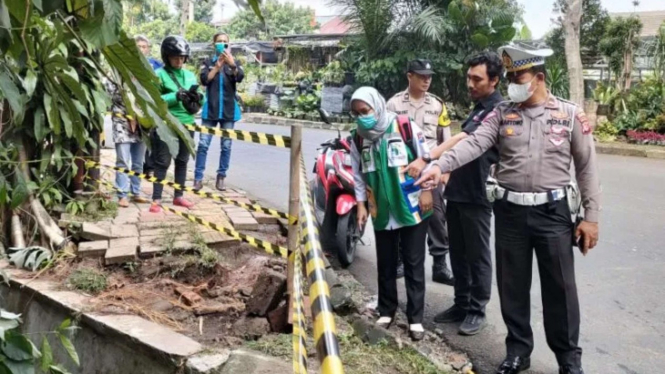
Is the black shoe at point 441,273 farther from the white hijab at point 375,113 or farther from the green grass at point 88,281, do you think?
the green grass at point 88,281

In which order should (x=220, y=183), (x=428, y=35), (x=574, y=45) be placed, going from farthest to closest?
1. (x=428, y=35)
2. (x=574, y=45)
3. (x=220, y=183)

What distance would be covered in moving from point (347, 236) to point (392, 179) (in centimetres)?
170

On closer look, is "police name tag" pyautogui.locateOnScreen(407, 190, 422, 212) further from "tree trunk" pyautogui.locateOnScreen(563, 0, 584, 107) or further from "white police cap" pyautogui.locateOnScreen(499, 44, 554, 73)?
"tree trunk" pyautogui.locateOnScreen(563, 0, 584, 107)

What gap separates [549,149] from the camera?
3486 millimetres

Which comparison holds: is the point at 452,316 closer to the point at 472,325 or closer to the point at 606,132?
the point at 472,325

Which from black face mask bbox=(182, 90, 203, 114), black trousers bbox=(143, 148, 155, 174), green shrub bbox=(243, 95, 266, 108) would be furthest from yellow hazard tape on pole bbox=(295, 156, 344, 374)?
green shrub bbox=(243, 95, 266, 108)

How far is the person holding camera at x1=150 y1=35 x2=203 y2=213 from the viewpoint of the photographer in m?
6.06

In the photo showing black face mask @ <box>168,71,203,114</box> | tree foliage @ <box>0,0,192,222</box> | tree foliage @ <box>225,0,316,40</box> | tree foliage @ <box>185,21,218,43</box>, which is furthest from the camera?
tree foliage @ <box>225,0,316,40</box>

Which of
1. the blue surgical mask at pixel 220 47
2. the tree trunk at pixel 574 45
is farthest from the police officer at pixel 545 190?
the tree trunk at pixel 574 45

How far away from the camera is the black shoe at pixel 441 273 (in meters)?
5.33

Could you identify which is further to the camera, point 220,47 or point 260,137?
point 220,47

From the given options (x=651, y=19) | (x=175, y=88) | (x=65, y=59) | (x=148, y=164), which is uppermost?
(x=651, y=19)

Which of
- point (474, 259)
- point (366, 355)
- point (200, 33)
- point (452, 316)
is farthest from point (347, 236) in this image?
point (200, 33)

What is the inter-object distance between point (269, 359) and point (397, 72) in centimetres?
1642
